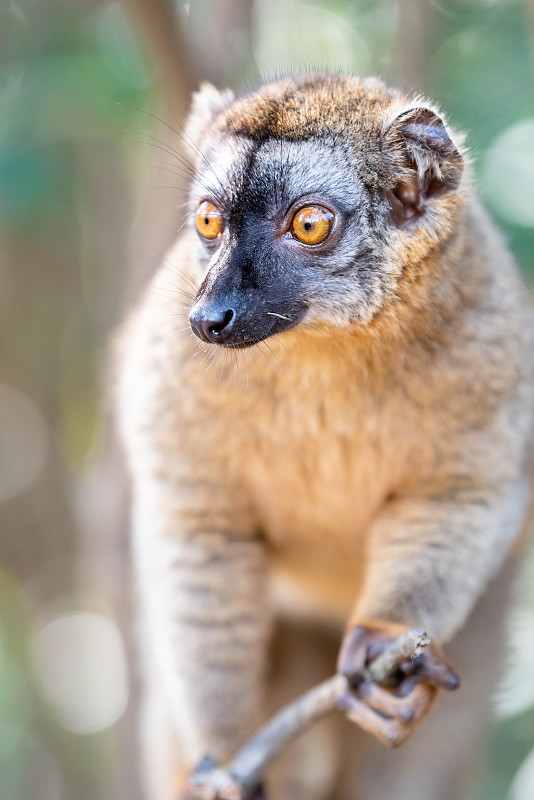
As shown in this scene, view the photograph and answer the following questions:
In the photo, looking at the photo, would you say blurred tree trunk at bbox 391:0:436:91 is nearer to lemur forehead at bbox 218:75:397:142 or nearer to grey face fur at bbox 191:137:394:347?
lemur forehead at bbox 218:75:397:142

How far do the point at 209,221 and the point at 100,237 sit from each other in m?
4.50

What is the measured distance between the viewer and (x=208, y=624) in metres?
3.45

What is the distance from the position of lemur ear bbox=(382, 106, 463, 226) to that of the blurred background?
0.36 meters

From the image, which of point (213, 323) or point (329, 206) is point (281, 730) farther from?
point (329, 206)

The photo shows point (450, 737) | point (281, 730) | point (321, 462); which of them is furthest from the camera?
point (450, 737)

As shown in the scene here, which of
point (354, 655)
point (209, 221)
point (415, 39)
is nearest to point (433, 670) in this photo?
point (354, 655)

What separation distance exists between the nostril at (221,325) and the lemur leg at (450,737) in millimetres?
1983

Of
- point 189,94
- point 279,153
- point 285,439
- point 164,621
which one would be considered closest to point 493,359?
point 285,439

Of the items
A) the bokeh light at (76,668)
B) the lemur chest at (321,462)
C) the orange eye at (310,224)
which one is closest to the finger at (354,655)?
the lemur chest at (321,462)

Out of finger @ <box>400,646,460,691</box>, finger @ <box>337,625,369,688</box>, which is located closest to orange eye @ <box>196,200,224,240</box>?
finger @ <box>337,625,369,688</box>

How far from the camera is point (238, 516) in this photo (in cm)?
347

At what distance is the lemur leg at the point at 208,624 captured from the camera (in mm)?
3439

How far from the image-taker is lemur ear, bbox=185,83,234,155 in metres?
→ 3.33

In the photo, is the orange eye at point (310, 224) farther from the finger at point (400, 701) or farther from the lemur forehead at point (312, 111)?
the finger at point (400, 701)
